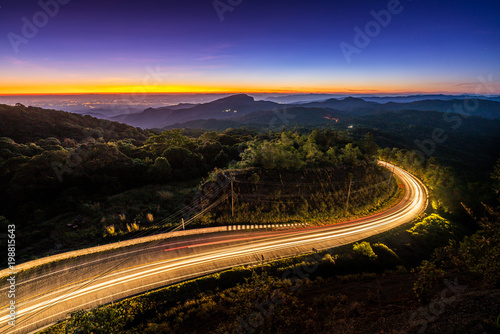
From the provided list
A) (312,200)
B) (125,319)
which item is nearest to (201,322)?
(125,319)

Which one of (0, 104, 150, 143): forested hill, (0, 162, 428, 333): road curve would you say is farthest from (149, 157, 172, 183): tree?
(0, 104, 150, 143): forested hill

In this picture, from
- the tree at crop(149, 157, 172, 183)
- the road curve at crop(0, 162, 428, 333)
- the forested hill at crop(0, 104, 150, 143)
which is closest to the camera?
the road curve at crop(0, 162, 428, 333)

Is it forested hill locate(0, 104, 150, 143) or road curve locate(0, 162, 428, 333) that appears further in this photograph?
forested hill locate(0, 104, 150, 143)

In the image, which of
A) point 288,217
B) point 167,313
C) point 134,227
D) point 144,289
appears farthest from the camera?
point 288,217

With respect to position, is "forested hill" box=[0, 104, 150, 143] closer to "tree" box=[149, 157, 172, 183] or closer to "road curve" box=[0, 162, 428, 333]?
"tree" box=[149, 157, 172, 183]

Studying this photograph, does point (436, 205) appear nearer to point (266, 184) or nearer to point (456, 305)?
point (266, 184)

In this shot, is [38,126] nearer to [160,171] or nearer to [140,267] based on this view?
[160,171]

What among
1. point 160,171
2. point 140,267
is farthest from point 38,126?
point 140,267

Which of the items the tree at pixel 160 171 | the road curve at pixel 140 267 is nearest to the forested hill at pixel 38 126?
the tree at pixel 160 171

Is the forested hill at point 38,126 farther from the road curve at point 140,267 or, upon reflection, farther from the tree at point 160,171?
the road curve at point 140,267
